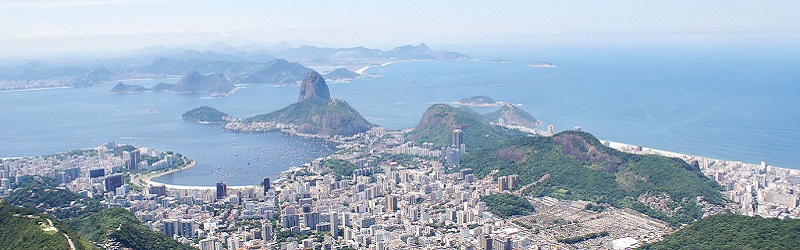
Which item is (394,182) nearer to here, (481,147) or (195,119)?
(481,147)

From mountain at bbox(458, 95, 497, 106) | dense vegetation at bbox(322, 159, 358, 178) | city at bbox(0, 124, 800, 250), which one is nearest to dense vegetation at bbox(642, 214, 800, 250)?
city at bbox(0, 124, 800, 250)

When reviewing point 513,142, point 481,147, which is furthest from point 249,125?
point 513,142

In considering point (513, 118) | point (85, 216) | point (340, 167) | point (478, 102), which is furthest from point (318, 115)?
point (85, 216)

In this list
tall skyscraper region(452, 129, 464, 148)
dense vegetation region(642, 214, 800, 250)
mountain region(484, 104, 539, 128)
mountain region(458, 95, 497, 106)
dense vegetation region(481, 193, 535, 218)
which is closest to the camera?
dense vegetation region(642, 214, 800, 250)

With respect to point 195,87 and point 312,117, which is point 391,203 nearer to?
point 312,117

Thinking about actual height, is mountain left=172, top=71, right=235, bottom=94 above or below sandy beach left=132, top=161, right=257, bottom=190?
above

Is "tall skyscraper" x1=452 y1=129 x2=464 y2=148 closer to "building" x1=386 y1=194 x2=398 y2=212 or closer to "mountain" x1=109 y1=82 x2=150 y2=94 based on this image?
"building" x1=386 y1=194 x2=398 y2=212
